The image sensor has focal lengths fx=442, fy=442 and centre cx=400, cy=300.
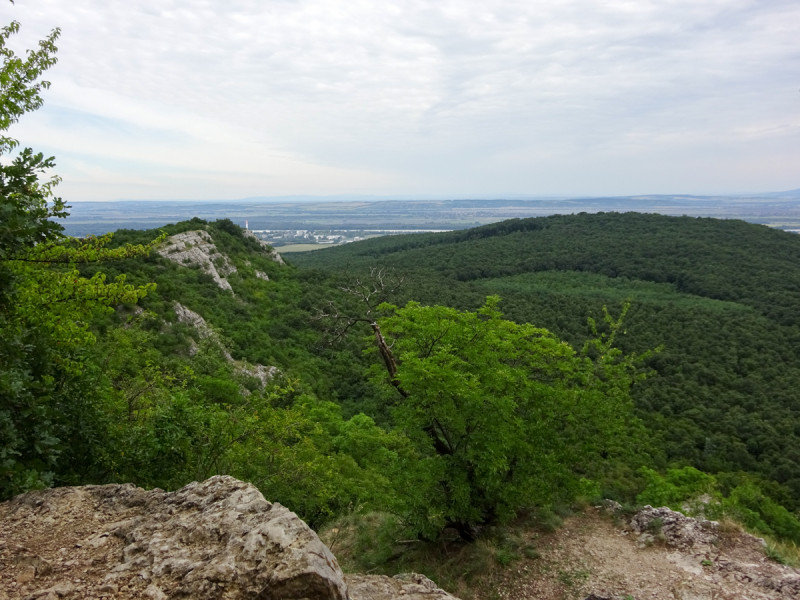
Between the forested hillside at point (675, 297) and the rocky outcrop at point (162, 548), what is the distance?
38.8 feet

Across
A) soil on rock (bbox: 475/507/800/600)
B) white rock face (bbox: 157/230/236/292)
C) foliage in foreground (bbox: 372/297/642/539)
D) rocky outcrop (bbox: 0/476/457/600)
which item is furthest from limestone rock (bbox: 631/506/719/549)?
white rock face (bbox: 157/230/236/292)

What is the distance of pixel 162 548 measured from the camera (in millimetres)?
4836

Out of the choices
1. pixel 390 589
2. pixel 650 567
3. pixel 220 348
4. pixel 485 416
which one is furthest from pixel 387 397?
pixel 220 348

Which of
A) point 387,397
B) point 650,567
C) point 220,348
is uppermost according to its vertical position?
point 387,397

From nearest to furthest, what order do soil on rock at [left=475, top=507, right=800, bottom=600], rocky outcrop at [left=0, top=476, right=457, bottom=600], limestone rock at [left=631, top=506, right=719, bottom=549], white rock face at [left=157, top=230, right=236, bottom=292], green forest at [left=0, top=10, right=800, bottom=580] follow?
rocky outcrop at [left=0, top=476, right=457, bottom=600], green forest at [left=0, top=10, right=800, bottom=580], soil on rock at [left=475, top=507, right=800, bottom=600], limestone rock at [left=631, top=506, right=719, bottom=549], white rock face at [left=157, top=230, right=236, bottom=292]

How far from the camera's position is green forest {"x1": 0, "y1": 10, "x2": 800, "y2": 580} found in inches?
289

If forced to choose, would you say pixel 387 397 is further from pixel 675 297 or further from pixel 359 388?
pixel 675 297

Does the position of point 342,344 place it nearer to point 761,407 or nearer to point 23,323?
point 23,323

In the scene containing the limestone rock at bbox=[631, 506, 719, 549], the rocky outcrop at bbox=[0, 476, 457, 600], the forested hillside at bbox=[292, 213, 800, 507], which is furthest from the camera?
the forested hillside at bbox=[292, 213, 800, 507]

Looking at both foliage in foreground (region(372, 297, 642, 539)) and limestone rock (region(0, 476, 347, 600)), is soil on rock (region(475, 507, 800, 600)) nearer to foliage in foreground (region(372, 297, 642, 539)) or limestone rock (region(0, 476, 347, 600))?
foliage in foreground (region(372, 297, 642, 539))

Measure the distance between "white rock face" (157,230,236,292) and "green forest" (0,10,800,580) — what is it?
206 millimetres

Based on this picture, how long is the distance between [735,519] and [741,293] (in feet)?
178

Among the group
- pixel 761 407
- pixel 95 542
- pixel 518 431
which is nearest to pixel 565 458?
pixel 518 431

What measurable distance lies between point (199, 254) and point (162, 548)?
33208mm
